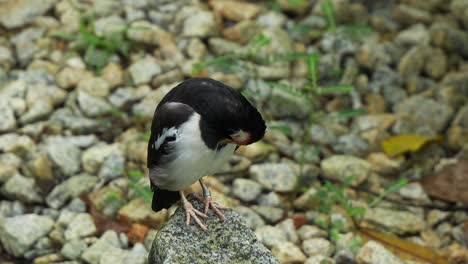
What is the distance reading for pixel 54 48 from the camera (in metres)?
6.52

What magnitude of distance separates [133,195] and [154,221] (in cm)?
27

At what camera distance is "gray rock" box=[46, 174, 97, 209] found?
5207 millimetres

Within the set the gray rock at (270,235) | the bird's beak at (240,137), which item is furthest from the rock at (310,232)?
the bird's beak at (240,137)

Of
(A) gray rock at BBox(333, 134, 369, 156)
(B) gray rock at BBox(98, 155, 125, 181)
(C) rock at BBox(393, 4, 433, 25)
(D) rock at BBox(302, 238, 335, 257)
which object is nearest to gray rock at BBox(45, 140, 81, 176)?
(B) gray rock at BBox(98, 155, 125, 181)

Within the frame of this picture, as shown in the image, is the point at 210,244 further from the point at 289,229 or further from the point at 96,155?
the point at 96,155

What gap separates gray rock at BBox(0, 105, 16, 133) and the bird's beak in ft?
8.44

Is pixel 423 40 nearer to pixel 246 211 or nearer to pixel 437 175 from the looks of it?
pixel 437 175

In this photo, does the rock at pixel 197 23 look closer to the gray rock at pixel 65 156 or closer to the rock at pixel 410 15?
the gray rock at pixel 65 156

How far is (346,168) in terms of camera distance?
5547mm

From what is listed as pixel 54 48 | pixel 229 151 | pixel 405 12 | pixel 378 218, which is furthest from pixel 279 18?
pixel 229 151

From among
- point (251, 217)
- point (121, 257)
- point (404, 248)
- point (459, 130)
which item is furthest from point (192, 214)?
point (459, 130)

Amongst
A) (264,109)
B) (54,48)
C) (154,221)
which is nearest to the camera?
(154,221)

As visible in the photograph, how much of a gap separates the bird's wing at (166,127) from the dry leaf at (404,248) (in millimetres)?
1744

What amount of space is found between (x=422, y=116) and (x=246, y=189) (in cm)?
158
